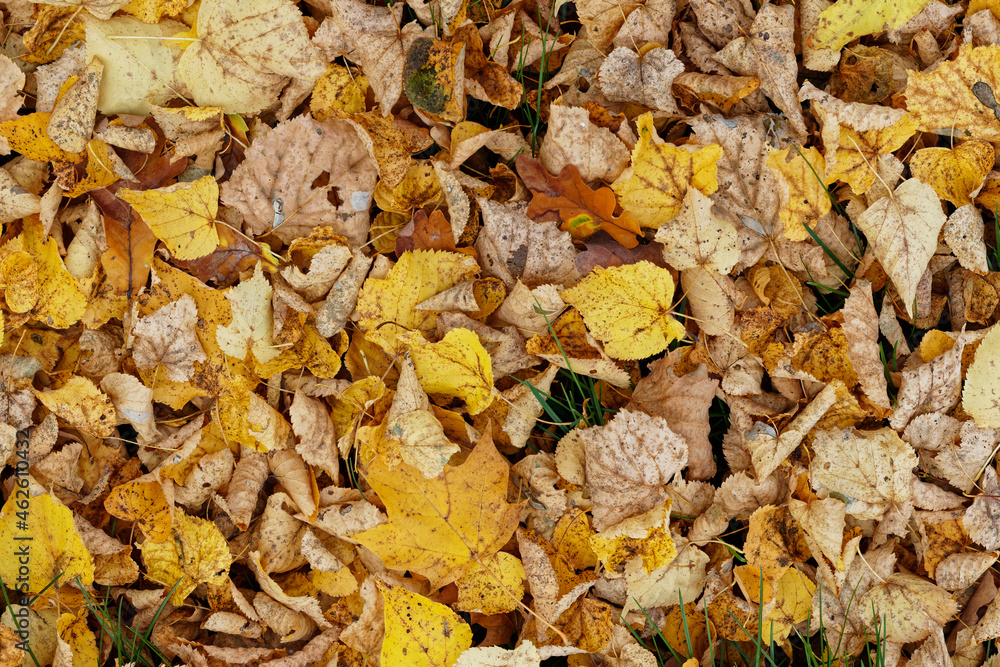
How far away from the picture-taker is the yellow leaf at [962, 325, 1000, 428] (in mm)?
1657

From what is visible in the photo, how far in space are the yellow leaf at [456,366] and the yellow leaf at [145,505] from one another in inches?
30.4

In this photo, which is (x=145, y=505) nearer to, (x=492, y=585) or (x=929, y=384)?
(x=492, y=585)

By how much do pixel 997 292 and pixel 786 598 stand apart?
0.95 m

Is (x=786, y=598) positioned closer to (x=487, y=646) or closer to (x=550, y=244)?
(x=487, y=646)

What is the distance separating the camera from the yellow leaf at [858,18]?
1.72 m

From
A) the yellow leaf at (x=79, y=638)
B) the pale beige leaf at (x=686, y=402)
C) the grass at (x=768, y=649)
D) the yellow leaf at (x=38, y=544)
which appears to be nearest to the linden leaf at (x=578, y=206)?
the pale beige leaf at (x=686, y=402)

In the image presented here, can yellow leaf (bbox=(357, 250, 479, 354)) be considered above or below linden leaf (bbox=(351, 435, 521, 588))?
above

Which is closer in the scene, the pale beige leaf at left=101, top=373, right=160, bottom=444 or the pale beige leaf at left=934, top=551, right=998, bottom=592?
the pale beige leaf at left=934, top=551, right=998, bottom=592

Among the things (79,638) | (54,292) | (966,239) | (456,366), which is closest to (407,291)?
(456,366)

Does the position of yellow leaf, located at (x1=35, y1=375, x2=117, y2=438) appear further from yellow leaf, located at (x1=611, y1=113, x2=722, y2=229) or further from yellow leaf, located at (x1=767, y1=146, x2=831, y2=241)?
→ yellow leaf, located at (x1=767, y1=146, x2=831, y2=241)

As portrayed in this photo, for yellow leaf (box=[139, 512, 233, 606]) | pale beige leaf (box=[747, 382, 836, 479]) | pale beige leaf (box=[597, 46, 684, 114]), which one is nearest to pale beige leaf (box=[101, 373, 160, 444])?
yellow leaf (box=[139, 512, 233, 606])

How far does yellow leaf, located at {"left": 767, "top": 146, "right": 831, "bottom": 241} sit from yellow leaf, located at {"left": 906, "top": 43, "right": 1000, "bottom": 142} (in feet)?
0.94

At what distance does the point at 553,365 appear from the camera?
5.75 feet

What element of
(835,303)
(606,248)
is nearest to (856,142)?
(835,303)
